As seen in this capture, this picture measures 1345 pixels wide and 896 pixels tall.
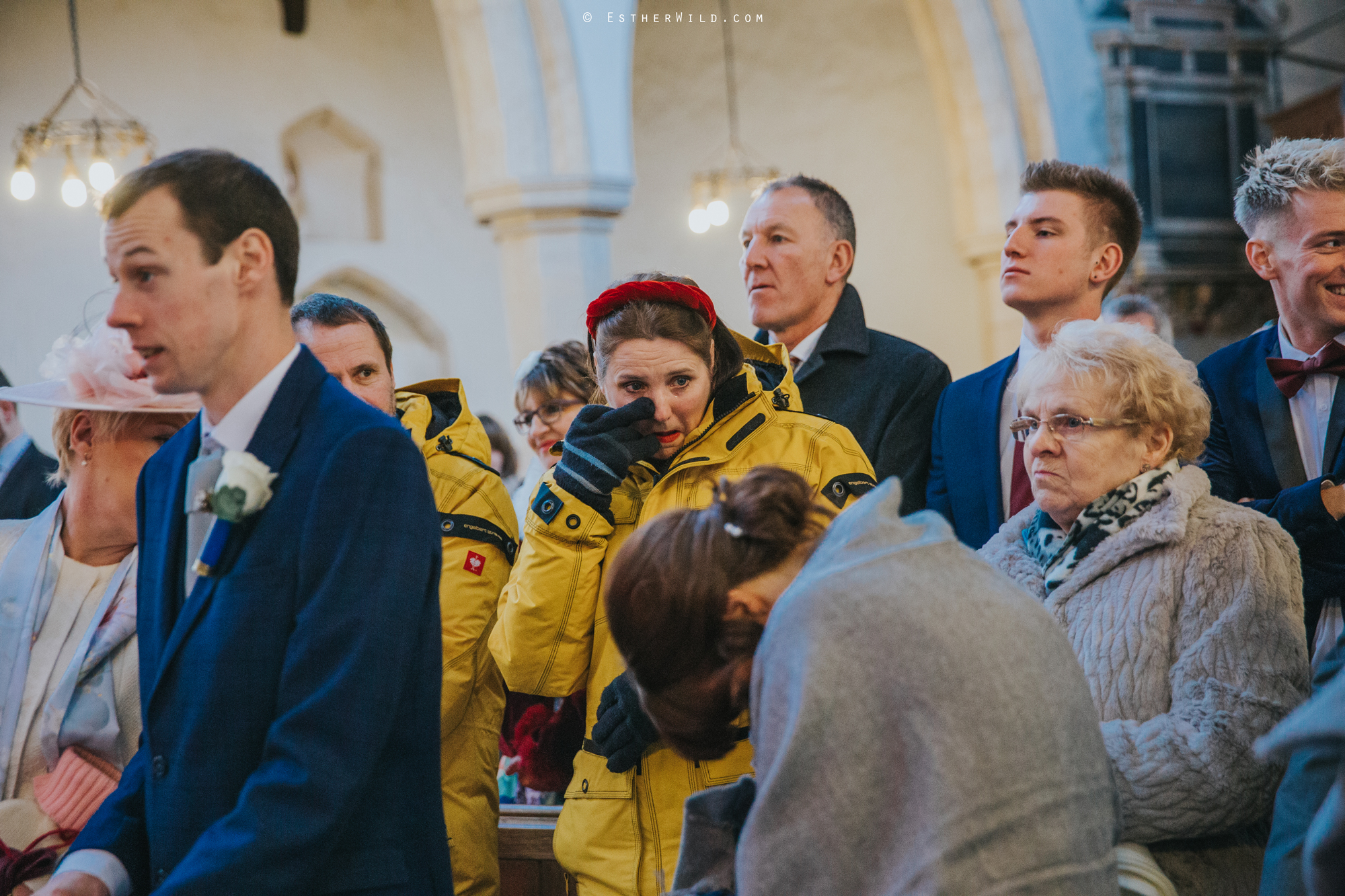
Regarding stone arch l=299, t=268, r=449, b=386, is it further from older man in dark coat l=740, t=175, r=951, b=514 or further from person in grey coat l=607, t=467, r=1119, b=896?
person in grey coat l=607, t=467, r=1119, b=896

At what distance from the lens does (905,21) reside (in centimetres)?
1139

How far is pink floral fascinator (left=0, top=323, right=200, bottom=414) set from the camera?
205cm

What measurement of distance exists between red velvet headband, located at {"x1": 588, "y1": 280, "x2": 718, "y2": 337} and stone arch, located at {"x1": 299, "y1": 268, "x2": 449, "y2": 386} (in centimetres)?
834

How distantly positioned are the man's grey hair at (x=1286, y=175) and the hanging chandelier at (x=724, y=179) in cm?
630

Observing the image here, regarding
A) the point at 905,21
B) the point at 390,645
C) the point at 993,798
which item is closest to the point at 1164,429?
the point at 993,798

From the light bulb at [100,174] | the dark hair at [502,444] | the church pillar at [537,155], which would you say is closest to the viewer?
the dark hair at [502,444]

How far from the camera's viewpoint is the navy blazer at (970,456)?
2.92 metres

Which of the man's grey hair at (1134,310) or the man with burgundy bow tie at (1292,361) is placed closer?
the man with burgundy bow tie at (1292,361)

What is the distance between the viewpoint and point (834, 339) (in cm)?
312

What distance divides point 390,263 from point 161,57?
2396 millimetres

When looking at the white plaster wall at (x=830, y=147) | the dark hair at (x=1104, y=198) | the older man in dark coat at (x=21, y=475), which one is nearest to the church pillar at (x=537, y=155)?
the older man in dark coat at (x=21, y=475)

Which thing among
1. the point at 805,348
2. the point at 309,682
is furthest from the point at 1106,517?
the point at 309,682

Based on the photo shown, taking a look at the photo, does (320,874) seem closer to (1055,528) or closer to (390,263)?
(1055,528)

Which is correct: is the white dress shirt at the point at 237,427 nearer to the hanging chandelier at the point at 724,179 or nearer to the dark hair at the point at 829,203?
the dark hair at the point at 829,203
